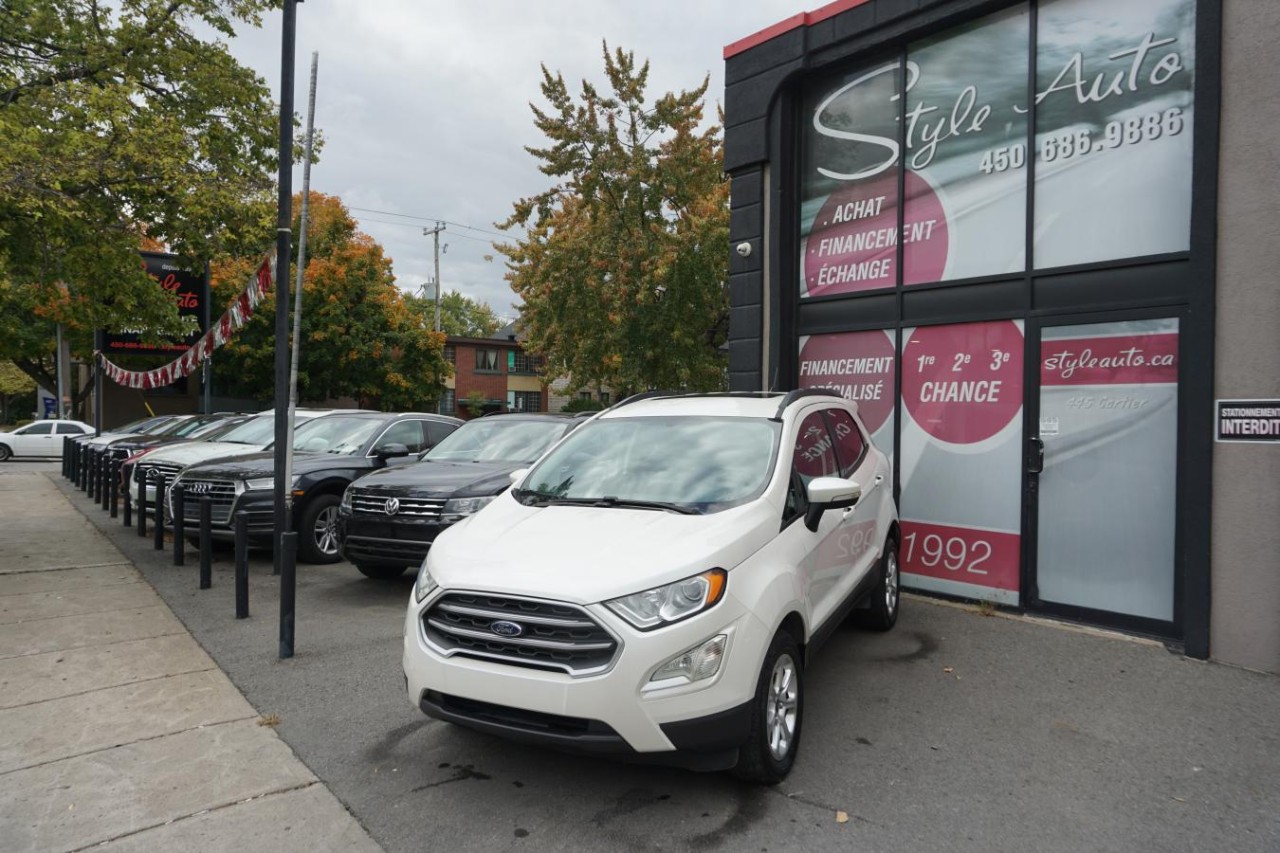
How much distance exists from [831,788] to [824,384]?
16.2ft

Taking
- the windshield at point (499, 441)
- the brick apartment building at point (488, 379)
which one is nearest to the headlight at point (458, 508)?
the windshield at point (499, 441)

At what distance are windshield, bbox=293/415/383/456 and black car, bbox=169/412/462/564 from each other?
1.0 inches

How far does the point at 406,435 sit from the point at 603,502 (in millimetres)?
6392

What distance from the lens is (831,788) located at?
3.59 metres

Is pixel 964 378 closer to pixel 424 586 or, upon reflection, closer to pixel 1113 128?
pixel 1113 128

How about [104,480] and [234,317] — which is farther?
[104,480]

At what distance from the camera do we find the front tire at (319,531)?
27.8ft

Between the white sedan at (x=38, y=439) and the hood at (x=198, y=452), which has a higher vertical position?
the hood at (x=198, y=452)

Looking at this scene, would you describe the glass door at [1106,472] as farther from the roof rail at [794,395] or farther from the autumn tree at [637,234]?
the autumn tree at [637,234]

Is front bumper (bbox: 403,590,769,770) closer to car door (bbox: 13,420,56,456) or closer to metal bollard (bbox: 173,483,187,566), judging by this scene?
metal bollard (bbox: 173,483,187,566)

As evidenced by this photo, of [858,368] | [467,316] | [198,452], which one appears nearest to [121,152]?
[198,452]

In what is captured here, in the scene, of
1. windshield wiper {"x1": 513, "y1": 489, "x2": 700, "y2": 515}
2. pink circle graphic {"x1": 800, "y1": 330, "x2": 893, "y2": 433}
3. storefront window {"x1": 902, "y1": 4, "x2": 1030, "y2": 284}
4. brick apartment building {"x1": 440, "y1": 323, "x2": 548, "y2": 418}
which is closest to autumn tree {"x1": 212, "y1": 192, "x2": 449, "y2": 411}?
brick apartment building {"x1": 440, "y1": 323, "x2": 548, "y2": 418}

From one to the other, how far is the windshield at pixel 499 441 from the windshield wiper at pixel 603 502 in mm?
3514

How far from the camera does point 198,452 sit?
10.1 metres
